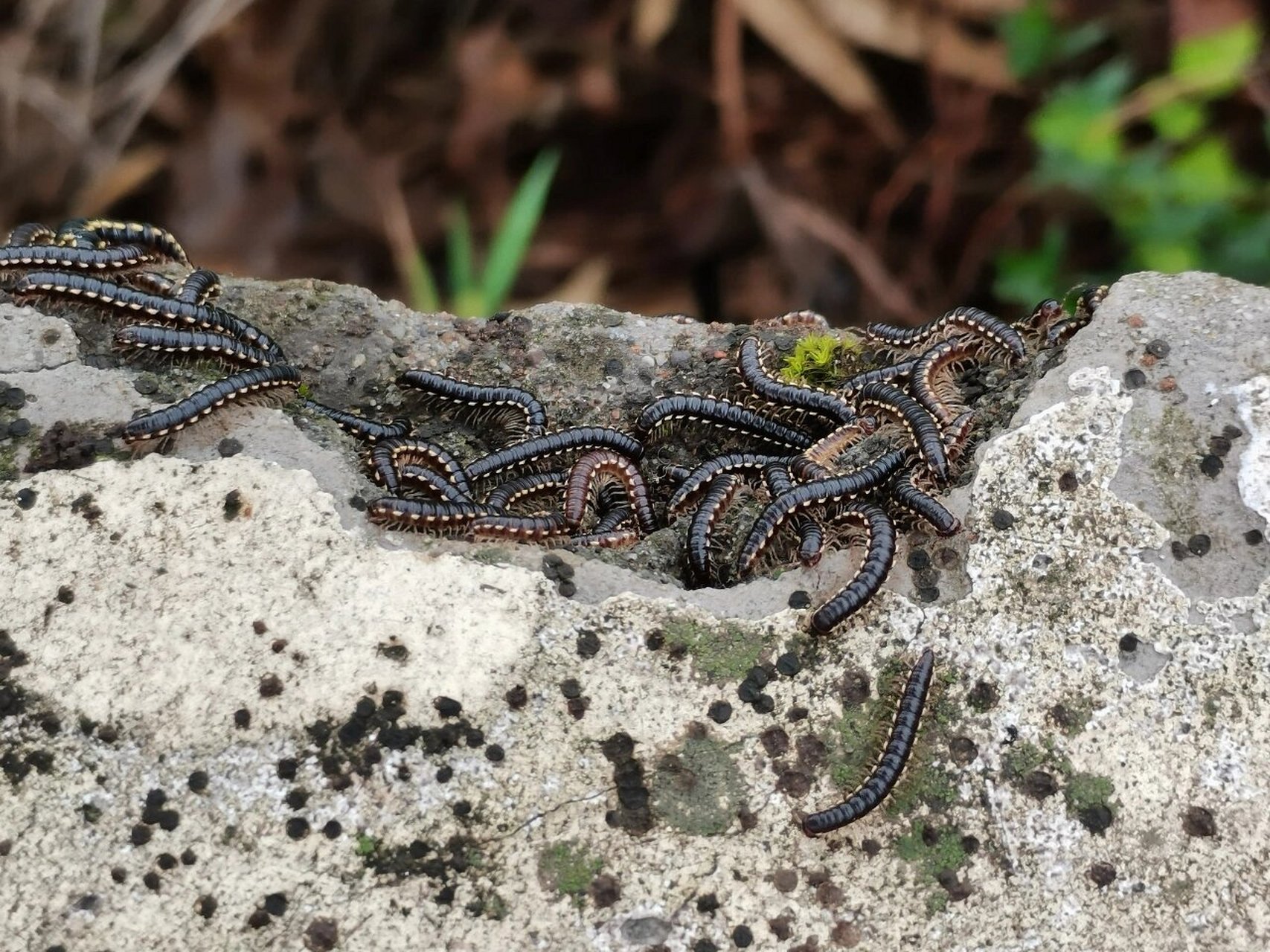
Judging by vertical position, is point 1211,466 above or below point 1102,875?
above

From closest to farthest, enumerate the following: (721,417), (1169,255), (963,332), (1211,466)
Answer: (1211,466) < (721,417) < (963,332) < (1169,255)

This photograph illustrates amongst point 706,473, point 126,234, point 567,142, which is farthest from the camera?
point 567,142

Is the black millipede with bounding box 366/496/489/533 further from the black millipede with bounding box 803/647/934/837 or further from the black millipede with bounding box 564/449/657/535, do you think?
the black millipede with bounding box 803/647/934/837

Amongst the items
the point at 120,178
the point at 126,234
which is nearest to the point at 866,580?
the point at 126,234

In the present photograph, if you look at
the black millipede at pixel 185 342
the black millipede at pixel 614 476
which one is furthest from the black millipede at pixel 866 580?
the black millipede at pixel 185 342

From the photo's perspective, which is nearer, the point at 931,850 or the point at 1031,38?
the point at 931,850

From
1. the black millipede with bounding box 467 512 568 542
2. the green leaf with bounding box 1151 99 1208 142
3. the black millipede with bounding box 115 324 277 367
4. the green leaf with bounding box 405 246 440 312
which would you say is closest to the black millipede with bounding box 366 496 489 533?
the black millipede with bounding box 467 512 568 542

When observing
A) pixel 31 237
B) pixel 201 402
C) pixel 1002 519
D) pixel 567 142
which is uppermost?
pixel 567 142

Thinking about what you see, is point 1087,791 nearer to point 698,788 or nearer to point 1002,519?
point 1002,519
